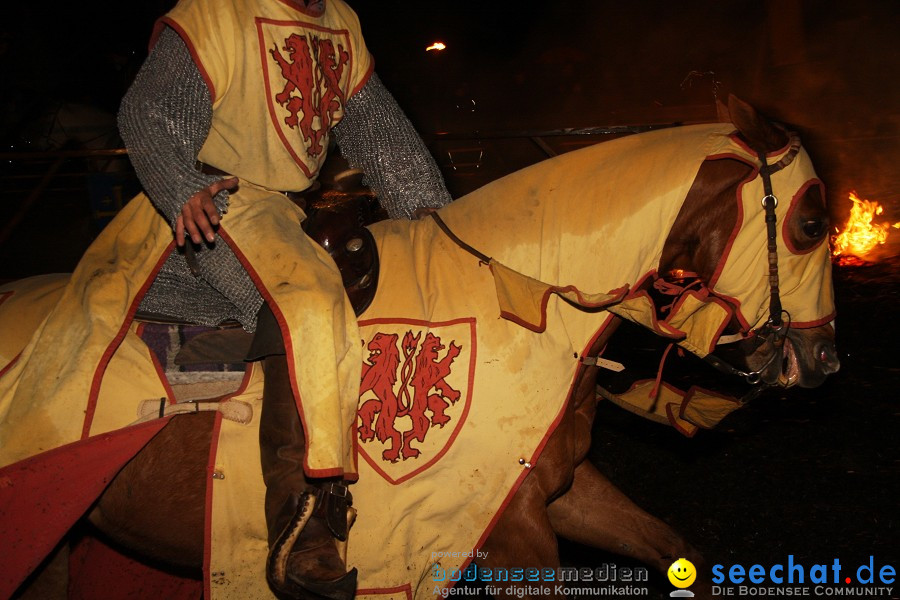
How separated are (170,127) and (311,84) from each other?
0.53m

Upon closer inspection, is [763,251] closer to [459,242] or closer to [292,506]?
[459,242]

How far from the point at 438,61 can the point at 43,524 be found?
16970 mm

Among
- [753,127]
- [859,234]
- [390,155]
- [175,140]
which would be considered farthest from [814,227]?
[859,234]

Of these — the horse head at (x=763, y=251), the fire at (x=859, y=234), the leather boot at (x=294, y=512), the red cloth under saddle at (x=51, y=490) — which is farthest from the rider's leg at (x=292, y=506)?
the fire at (x=859, y=234)

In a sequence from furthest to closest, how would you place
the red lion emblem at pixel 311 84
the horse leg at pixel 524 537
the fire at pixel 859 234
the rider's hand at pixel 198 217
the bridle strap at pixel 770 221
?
the fire at pixel 859 234, the red lion emblem at pixel 311 84, the horse leg at pixel 524 537, the bridle strap at pixel 770 221, the rider's hand at pixel 198 217

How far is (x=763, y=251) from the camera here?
2.17 meters

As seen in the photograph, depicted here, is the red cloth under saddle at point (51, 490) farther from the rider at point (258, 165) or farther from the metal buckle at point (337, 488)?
the metal buckle at point (337, 488)

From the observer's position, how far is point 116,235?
7.93 feet

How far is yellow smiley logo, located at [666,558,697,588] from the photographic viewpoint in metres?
2.66

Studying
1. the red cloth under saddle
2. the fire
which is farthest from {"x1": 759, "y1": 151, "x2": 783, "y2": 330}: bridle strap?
the fire

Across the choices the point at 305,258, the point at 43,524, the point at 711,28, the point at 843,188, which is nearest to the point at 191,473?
the point at 43,524

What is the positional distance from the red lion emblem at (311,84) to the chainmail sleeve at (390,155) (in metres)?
0.26

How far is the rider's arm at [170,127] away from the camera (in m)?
2.09

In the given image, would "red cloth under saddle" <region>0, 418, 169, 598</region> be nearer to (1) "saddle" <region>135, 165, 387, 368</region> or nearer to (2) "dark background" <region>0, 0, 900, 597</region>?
(1) "saddle" <region>135, 165, 387, 368</region>
